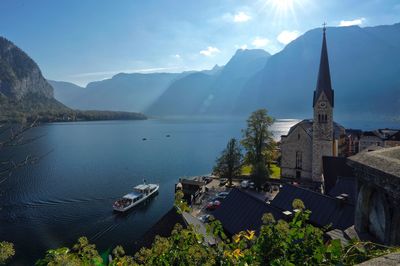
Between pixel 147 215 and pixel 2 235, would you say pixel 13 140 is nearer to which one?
pixel 2 235

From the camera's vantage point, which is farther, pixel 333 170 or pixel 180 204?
pixel 333 170

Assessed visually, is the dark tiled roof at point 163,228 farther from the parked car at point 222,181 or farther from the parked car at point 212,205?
the parked car at point 222,181

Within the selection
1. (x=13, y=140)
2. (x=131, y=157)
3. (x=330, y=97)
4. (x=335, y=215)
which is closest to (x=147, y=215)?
(x=335, y=215)

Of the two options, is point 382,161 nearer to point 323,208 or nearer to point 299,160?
point 323,208

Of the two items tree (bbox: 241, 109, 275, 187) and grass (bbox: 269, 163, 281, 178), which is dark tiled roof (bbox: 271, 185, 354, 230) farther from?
grass (bbox: 269, 163, 281, 178)

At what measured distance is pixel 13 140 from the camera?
4895 millimetres

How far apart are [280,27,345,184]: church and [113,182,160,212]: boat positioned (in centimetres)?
1926

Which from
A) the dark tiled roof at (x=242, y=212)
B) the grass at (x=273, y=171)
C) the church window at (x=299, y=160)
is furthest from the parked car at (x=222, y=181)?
the dark tiled roof at (x=242, y=212)

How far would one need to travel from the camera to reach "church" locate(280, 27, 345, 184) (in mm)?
38875

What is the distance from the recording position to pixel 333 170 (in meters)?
30.8

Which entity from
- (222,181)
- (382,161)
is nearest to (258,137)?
(222,181)

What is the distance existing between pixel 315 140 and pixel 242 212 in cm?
2771

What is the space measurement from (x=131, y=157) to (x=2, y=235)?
46.3 metres

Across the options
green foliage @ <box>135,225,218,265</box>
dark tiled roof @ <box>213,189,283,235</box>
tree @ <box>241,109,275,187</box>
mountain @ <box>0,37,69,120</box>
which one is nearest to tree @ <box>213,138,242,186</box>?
tree @ <box>241,109,275,187</box>
